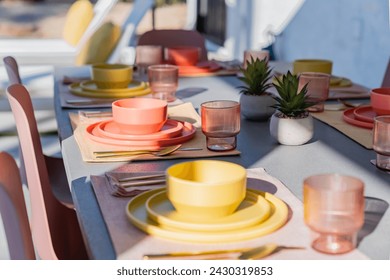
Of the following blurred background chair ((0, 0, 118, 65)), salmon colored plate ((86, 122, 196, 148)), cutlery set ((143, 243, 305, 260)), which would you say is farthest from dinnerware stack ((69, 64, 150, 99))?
blurred background chair ((0, 0, 118, 65))

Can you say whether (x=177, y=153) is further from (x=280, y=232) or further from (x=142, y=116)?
(x=280, y=232)

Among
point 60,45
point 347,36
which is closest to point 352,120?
point 347,36

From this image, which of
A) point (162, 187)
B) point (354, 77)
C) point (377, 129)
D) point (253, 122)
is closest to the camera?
point (162, 187)

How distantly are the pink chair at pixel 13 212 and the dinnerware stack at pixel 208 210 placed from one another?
17cm

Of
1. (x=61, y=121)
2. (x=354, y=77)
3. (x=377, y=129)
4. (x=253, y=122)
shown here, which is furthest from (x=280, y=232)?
(x=354, y=77)

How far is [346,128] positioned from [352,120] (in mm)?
51

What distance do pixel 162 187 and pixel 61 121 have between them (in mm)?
696

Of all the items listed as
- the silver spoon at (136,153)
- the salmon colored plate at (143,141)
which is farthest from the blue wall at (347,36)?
the silver spoon at (136,153)

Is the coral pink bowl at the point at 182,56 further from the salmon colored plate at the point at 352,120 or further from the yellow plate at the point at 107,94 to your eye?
the salmon colored plate at the point at 352,120

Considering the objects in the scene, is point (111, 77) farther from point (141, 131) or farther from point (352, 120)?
point (352, 120)

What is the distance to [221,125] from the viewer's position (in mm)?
1414

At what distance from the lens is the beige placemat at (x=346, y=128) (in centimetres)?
147

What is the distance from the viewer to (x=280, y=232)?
3.05 feet
